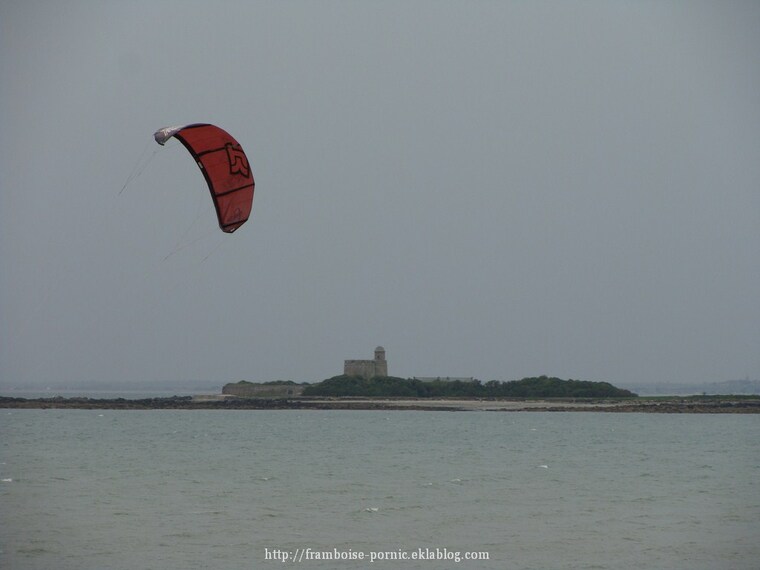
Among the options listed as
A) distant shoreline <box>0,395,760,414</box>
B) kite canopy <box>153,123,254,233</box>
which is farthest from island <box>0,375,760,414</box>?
kite canopy <box>153,123,254,233</box>

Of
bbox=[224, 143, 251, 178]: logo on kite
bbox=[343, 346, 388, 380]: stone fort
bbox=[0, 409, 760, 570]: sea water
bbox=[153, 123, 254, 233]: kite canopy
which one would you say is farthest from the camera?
bbox=[343, 346, 388, 380]: stone fort

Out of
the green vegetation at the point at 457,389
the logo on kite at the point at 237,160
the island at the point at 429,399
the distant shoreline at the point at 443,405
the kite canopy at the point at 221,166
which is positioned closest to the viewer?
the kite canopy at the point at 221,166

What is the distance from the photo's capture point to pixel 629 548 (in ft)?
60.8

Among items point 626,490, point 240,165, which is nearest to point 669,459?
point 626,490

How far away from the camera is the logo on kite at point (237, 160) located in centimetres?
1741

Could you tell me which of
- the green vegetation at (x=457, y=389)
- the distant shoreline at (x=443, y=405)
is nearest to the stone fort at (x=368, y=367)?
the green vegetation at (x=457, y=389)

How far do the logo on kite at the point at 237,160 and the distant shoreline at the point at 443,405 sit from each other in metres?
63.6

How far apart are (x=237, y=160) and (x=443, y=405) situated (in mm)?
67723

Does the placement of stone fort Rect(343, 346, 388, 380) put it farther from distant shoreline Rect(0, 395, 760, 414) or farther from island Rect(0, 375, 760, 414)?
distant shoreline Rect(0, 395, 760, 414)

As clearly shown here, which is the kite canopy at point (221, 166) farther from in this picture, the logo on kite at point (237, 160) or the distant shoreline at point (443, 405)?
the distant shoreline at point (443, 405)

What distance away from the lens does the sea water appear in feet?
57.8

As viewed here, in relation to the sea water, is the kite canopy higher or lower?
higher

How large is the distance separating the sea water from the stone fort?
48651mm

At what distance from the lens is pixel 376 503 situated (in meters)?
23.5
